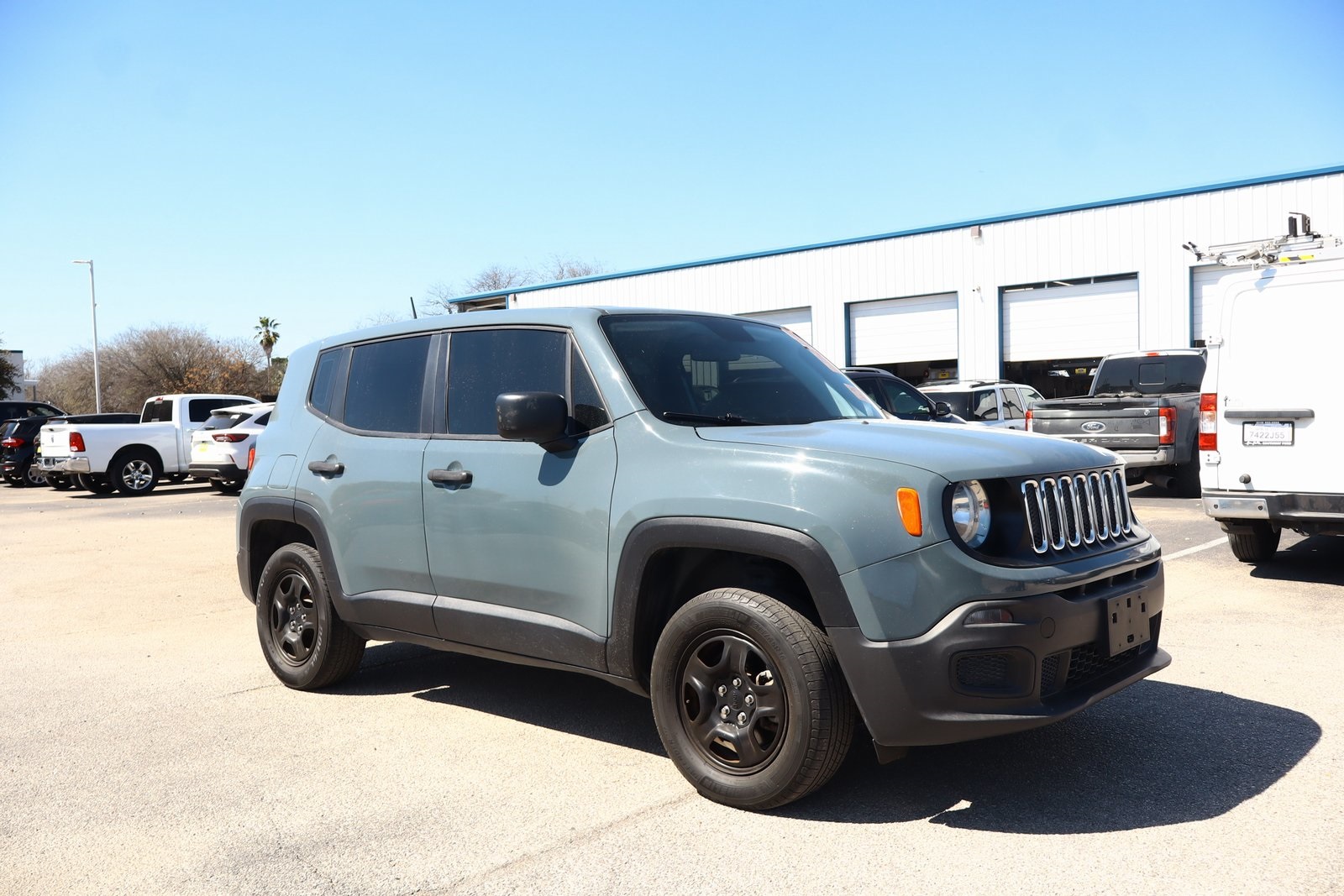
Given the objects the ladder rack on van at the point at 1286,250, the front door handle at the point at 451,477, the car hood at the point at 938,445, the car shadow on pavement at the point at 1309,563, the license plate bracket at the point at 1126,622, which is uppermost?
the ladder rack on van at the point at 1286,250

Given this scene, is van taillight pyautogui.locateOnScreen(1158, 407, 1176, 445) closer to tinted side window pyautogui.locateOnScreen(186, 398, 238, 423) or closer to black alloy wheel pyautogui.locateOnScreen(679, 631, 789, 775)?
black alloy wheel pyautogui.locateOnScreen(679, 631, 789, 775)

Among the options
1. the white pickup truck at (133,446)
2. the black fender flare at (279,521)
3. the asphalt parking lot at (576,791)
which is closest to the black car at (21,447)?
the white pickup truck at (133,446)

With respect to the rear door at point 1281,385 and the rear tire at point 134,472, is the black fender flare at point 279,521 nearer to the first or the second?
the rear door at point 1281,385

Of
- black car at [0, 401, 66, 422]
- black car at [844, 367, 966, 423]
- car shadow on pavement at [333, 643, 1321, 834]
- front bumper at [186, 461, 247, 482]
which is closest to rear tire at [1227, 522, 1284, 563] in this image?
car shadow on pavement at [333, 643, 1321, 834]

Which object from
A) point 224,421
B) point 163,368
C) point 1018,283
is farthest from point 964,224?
point 163,368

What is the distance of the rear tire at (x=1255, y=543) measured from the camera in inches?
338

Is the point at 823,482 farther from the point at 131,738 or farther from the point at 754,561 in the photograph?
the point at 131,738

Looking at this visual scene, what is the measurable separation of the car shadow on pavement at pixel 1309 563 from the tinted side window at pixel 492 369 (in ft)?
20.4

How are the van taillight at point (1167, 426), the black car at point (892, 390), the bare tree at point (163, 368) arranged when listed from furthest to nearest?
the bare tree at point (163, 368)
the van taillight at point (1167, 426)
the black car at point (892, 390)

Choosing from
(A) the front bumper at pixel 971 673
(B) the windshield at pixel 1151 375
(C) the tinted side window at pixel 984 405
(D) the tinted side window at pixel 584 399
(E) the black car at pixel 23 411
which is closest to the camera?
(A) the front bumper at pixel 971 673

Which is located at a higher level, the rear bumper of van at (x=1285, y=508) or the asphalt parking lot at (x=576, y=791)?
the rear bumper of van at (x=1285, y=508)

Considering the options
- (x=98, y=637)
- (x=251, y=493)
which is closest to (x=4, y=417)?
(x=98, y=637)

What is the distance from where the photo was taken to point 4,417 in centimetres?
2684

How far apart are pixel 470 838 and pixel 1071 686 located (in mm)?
2050
